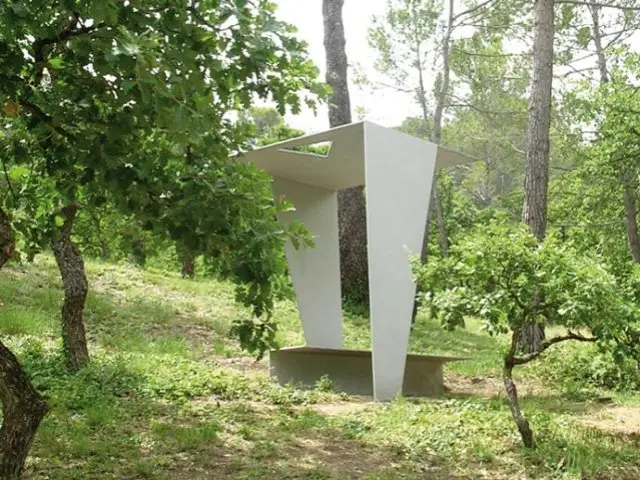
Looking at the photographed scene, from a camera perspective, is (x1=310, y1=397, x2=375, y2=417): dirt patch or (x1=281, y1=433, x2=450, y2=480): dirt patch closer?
(x1=281, y1=433, x2=450, y2=480): dirt patch

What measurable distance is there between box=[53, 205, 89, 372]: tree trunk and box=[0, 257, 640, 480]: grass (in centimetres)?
18

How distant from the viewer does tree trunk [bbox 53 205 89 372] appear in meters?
6.97

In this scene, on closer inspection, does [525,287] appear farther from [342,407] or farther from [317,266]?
[317,266]

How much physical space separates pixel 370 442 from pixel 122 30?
3.97m

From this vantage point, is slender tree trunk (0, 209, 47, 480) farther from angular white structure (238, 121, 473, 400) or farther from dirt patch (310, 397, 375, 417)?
angular white structure (238, 121, 473, 400)

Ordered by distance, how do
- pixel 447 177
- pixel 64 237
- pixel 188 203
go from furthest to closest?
pixel 447 177, pixel 64 237, pixel 188 203

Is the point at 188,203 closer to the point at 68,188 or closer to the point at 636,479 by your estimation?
the point at 68,188

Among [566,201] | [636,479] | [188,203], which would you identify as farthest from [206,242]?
[566,201]

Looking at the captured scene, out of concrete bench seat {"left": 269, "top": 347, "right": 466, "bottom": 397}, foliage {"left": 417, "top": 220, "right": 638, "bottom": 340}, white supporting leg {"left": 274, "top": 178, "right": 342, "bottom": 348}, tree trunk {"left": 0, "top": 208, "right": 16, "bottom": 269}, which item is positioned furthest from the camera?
white supporting leg {"left": 274, "top": 178, "right": 342, "bottom": 348}

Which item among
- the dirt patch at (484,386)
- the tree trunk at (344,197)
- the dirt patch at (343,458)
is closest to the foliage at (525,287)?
the dirt patch at (343,458)

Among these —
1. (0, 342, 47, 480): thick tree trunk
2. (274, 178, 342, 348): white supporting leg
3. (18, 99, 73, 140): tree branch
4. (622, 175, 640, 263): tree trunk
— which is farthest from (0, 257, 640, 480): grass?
(622, 175, 640, 263): tree trunk

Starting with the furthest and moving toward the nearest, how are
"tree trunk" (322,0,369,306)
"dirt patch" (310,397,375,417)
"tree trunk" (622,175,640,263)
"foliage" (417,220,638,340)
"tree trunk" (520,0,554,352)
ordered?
"tree trunk" (622,175,640,263)
"tree trunk" (322,0,369,306)
"tree trunk" (520,0,554,352)
"dirt patch" (310,397,375,417)
"foliage" (417,220,638,340)

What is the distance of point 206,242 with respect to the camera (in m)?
3.82

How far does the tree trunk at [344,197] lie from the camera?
13.9 metres
